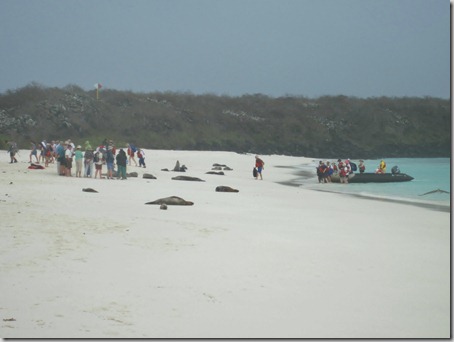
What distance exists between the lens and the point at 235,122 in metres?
80.0

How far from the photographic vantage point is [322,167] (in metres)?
28.9

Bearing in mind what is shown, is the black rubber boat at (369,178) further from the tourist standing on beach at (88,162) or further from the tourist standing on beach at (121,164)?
the tourist standing on beach at (88,162)

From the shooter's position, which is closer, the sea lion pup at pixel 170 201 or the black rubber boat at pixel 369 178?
the sea lion pup at pixel 170 201

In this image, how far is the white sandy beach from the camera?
539 centimetres

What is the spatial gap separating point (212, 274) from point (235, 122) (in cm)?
7333

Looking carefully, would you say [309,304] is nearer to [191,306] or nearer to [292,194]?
[191,306]

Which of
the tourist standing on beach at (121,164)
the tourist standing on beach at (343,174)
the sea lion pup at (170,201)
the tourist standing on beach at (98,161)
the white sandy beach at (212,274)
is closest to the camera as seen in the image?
the white sandy beach at (212,274)

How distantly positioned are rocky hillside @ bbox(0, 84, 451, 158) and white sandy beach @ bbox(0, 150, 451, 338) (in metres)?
37.7

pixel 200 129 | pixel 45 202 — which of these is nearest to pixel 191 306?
pixel 45 202

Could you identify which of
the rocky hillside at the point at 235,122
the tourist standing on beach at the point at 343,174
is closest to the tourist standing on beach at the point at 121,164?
the tourist standing on beach at the point at 343,174

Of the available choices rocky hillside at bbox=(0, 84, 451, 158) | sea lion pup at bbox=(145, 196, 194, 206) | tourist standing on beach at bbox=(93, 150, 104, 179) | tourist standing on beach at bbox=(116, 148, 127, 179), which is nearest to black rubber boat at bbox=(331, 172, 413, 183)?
tourist standing on beach at bbox=(116, 148, 127, 179)

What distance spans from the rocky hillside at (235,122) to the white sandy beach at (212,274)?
3769cm

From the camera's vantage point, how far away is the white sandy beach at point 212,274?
212 inches

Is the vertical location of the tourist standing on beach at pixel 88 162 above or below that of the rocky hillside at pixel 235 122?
below
